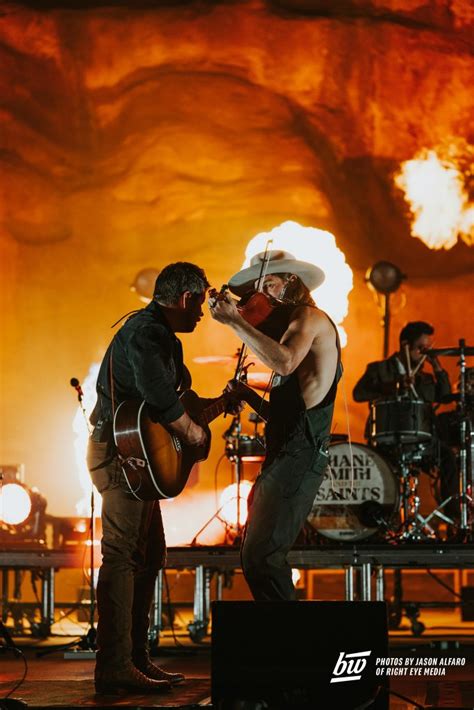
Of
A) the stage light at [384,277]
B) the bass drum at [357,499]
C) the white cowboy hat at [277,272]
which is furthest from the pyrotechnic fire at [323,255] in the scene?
the white cowboy hat at [277,272]

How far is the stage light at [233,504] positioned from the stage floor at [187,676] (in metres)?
0.96

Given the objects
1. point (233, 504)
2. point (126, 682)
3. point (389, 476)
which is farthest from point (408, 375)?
point (126, 682)

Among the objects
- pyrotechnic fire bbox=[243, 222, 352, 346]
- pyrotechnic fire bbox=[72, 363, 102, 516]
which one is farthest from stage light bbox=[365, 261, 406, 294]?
pyrotechnic fire bbox=[72, 363, 102, 516]

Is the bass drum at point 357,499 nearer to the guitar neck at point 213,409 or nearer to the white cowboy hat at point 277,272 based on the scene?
the white cowboy hat at point 277,272

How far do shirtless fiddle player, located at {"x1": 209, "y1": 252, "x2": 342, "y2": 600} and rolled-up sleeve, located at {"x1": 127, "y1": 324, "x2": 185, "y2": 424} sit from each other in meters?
0.34

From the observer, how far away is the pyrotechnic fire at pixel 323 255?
11086 millimetres

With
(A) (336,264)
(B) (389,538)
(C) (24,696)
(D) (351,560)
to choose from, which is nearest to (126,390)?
(C) (24,696)

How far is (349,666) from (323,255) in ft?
25.4

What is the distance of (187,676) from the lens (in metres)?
5.77

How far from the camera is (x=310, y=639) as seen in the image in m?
3.80

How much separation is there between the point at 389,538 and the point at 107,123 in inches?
248

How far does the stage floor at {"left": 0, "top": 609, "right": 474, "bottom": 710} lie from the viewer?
4.56m

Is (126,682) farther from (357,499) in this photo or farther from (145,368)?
(357,499)

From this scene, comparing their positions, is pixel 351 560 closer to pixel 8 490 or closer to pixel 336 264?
pixel 8 490
